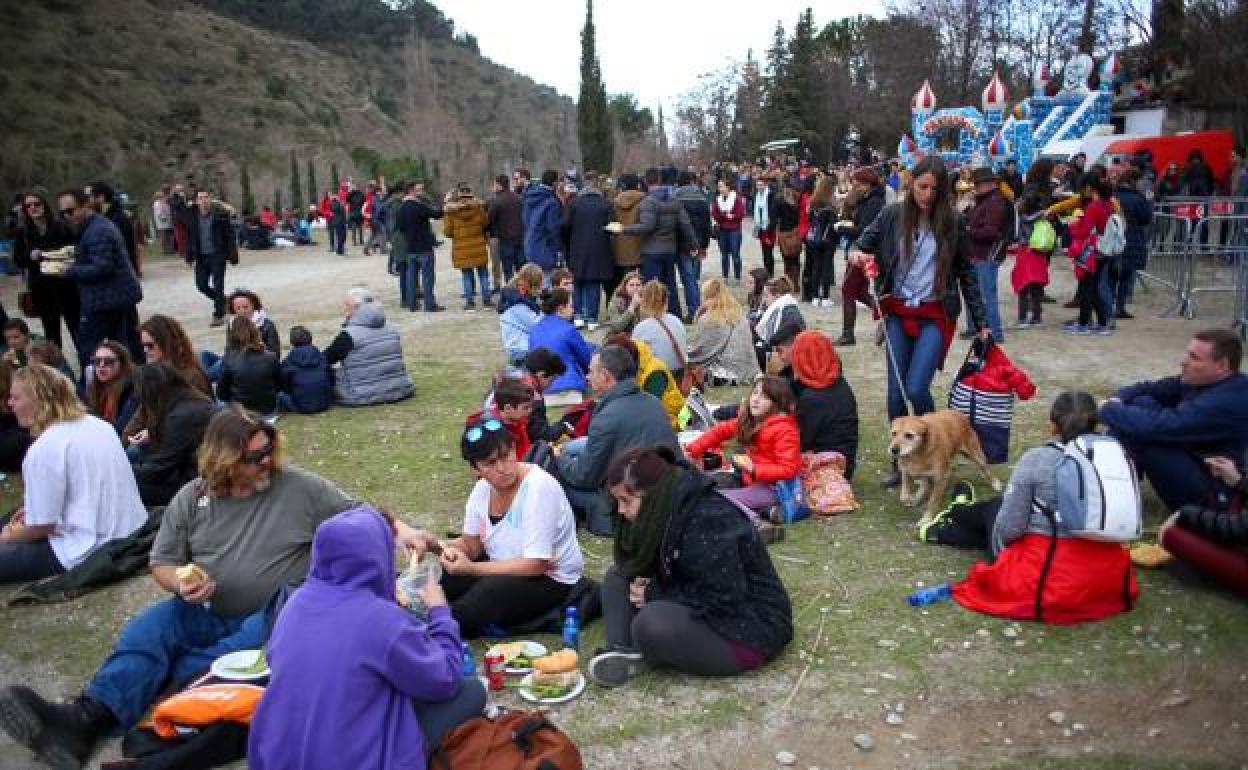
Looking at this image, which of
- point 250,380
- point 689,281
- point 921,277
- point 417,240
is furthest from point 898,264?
point 417,240

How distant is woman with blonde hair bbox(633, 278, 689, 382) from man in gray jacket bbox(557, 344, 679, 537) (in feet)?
6.47

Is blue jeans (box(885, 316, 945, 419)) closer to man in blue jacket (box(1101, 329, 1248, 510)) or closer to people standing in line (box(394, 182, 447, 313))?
man in blue jacket (box(1101, 329, 1248, 510))

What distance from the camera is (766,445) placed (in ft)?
19.0

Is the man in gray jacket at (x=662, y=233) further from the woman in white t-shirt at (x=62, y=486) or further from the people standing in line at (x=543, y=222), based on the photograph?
the woman in white t-shirt at (x=62, y=486)

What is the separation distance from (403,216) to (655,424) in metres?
9.38

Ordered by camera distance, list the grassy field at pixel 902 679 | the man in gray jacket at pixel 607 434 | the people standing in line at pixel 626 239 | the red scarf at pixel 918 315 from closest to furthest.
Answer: the grassy field at pixel 902 679, the man in gray jacket at pixel 607 434, the red scarf at pixel 918 315, the people standing in line at pixel 626 239

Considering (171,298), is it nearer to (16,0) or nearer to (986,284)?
(986,284)

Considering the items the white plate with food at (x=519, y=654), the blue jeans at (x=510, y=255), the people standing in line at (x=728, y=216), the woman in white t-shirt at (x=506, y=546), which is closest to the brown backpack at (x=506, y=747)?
the white plate with food at (x=519, y=654)

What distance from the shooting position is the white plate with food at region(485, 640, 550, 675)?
4.41 metres

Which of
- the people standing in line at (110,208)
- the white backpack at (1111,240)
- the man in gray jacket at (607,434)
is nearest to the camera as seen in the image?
the man in gray jacket at (607,434)

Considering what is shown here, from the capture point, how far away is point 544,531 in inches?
176

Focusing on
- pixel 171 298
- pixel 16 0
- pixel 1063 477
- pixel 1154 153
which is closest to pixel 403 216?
pixel 171 298

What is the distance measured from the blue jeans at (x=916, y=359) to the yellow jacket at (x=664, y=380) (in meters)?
1.67

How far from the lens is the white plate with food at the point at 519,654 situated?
4.41 meters
